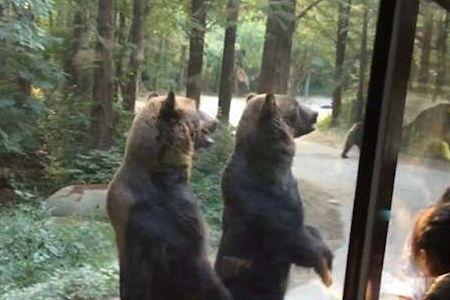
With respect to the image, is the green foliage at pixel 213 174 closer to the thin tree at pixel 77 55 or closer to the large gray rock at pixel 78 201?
the large gray rock at pixel 78 201

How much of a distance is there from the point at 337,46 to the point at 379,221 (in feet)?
2.20

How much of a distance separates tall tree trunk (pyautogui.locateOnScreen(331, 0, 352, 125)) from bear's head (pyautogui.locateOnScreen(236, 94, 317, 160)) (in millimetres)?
92

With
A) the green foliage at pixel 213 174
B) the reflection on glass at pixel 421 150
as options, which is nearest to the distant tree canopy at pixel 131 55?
the green foliage at pixel 213 174

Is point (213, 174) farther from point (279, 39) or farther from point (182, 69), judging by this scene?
point (279, 39)

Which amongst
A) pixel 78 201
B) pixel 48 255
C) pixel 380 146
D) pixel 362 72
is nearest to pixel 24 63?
pixel 78 201

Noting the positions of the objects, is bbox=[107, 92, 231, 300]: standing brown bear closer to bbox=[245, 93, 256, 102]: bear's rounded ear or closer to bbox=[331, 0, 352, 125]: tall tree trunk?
bbox=[245, 93, 256, 102]: bear's rounded ear

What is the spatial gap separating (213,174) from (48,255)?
563 millimetres

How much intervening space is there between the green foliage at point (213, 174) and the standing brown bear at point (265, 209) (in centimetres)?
3

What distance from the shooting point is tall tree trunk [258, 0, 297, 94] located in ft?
7.81

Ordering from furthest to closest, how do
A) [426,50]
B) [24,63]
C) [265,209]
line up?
[426,50] → [265,209] → [24,63]

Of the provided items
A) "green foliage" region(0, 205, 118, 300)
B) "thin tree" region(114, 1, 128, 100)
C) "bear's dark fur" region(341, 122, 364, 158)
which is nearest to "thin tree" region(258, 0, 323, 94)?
"bear's dark fur" region(341, 122, 364, 158)

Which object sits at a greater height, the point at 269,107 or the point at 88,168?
the point at 269,107

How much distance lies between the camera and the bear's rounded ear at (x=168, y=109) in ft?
7.59

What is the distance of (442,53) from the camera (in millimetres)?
2709
